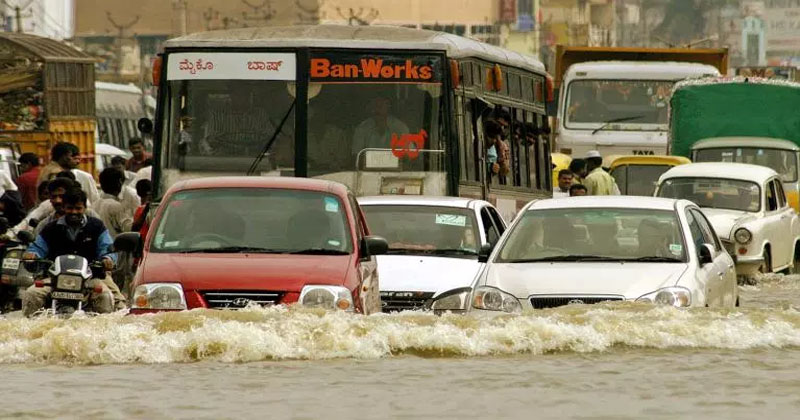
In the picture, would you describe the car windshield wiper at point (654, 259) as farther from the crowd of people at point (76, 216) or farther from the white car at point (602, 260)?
the crowd of people at point (76, 216)

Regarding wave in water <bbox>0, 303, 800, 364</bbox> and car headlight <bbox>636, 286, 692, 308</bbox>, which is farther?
car headlight <bbox>636, 286, 692, 308</bbox>

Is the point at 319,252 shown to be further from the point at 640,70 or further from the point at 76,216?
the point at 640,70

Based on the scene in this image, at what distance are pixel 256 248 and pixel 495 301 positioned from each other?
1.64m

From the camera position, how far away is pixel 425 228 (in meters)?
17.5

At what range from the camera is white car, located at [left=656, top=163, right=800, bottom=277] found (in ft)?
81.2

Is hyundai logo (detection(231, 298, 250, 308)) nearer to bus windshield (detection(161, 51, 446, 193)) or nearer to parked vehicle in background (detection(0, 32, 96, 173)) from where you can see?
bus windshield (detection(161, 51, 446, 193))

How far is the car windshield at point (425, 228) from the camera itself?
56.5 ft

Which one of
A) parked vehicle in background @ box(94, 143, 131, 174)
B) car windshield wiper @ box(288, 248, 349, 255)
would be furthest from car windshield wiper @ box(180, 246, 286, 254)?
parked vehicle in background @ box(94, 143, 131, 174)

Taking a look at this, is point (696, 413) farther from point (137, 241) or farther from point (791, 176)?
point (791, 176)

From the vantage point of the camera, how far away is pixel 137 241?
45.0ft

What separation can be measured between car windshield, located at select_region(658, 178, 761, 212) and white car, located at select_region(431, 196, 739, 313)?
381 inches

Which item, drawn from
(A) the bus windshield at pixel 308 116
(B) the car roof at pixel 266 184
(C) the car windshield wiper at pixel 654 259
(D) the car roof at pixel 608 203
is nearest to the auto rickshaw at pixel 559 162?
(A) the bus windshield at pixel 308 116

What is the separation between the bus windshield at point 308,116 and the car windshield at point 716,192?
20.9 feet

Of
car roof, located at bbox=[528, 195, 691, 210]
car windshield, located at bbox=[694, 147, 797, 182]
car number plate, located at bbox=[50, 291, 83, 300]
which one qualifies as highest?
car roof, located at bbox=[528, 195, 691, 210]
